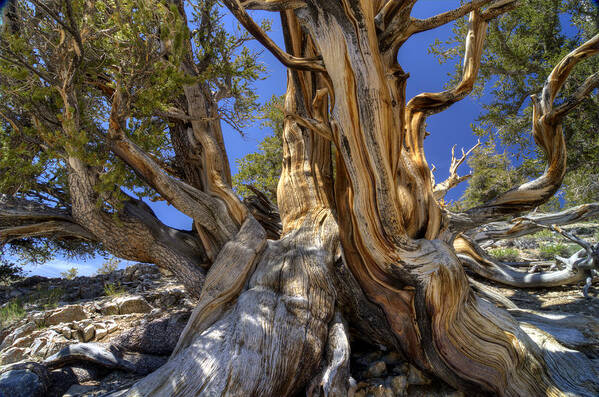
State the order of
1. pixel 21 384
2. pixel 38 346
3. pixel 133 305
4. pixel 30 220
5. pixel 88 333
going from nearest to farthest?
1. pixel 21 384
2. pixel 38 346
3. pixel 88 333
4. pixel 30 220
5. pixel 133 305

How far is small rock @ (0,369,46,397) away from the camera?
250 cm

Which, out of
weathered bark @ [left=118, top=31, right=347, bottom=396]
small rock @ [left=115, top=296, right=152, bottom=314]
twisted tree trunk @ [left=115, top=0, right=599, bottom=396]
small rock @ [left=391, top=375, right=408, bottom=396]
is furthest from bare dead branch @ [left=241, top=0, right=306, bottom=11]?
small rock @ [left=115, top=296, right=152, bottom=314]

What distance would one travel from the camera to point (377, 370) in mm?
2822

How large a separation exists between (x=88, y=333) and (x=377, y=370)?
12.1ft

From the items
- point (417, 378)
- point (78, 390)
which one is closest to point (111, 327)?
point (78, 390)

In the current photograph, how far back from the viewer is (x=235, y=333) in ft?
8.05

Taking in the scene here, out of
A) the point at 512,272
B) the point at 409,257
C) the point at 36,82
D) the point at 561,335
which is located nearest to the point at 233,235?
the point at 409,257

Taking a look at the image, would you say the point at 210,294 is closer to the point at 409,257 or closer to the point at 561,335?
the point at 409,257

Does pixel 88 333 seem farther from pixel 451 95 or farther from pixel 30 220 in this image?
pixel 451 95

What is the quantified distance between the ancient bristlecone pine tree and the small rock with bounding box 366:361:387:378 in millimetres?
250

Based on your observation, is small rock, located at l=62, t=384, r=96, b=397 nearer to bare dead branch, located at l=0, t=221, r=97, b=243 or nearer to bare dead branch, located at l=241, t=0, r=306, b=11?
bare dead branch, located at l=0, t=221, r=97, b=243

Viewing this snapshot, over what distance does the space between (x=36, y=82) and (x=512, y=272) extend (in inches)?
293

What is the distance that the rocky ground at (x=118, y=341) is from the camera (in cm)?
273

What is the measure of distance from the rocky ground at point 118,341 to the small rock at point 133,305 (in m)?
0.01
